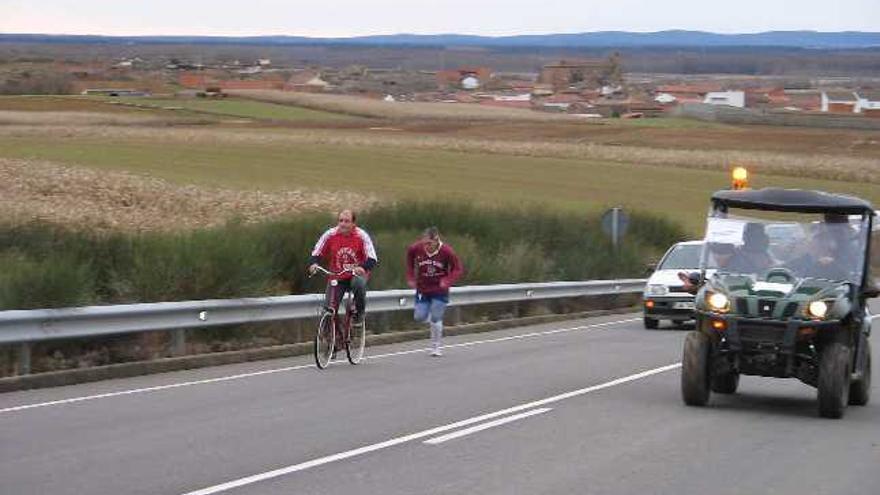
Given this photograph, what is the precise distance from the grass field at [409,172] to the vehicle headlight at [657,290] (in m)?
21.4

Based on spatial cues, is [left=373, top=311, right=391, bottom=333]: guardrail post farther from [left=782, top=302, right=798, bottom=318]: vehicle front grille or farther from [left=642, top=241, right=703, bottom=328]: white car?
[left=782, top=302, right=798, bottom=318]: vehicle front grille

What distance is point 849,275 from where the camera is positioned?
15.0 metres

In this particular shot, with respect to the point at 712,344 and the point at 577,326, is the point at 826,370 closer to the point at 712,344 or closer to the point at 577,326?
the point at 712,344

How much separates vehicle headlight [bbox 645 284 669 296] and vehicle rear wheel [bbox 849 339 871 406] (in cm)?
1130

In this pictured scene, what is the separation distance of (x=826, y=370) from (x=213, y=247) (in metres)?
10.4

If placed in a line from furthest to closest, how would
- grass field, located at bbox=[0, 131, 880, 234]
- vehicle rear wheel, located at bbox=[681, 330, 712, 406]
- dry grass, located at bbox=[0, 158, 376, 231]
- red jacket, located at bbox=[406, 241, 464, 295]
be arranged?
grass field, located at bbox=[0, 131, 880, 234] < dry grass, located at bbox=[0, 158, 376, 231] < red jacket, located at bbox=[406, 241, 464, 295] < vehicle rear wheel, located at bbox=[681, 330, 712, 406]

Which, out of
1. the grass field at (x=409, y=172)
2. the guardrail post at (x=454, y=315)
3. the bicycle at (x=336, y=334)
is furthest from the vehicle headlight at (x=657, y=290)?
the grass field at (x=409, y=172)

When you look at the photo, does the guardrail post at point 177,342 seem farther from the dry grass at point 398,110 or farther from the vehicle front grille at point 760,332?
the dry grass at point 398,110

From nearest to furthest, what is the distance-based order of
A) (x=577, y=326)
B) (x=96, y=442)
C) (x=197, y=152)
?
(x=96, y=442) < (x=577, y=326) < (x=197, y=152)

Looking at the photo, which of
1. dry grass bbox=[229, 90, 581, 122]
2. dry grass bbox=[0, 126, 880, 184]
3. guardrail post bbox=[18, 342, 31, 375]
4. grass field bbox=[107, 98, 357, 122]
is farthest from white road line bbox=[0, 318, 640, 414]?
dry grass bbox=[229, 90, 581, 122]

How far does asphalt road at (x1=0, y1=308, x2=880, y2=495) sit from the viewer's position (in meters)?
10.7

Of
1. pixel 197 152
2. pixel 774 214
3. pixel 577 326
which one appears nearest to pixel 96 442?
pixel 774 214

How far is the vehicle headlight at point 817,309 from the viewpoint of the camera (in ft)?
46.8

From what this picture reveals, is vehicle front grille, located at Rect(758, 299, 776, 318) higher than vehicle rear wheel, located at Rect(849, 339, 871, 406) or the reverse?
higher
